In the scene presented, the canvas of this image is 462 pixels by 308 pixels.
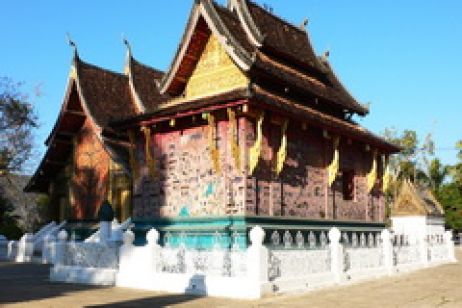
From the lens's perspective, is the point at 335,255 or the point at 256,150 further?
the point at 256,150

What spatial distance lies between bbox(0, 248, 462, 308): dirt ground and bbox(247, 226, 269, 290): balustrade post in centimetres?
43

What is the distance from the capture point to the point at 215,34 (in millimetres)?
15273

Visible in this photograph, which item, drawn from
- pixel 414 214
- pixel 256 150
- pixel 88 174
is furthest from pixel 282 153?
pixel 414 214

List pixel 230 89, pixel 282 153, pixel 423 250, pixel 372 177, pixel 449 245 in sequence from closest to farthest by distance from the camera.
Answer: pixel 282 153
pixel 230 89
pixel 423 250
pixel 372 177
pixel 449 245

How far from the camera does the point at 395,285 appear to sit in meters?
11.9

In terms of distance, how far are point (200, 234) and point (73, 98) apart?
10.7m

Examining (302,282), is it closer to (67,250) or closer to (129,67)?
(67,250)

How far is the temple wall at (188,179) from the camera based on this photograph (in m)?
13.6

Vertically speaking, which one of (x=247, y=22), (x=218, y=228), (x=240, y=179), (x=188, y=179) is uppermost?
(x=247, y=22)

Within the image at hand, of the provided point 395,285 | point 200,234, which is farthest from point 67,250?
point 395,285

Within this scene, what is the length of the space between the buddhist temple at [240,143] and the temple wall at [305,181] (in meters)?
0.04

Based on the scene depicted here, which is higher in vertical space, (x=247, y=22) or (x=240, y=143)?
(x=247, y=22)

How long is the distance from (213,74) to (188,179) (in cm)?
336

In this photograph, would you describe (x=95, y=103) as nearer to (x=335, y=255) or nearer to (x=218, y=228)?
(x=218, y=228)
